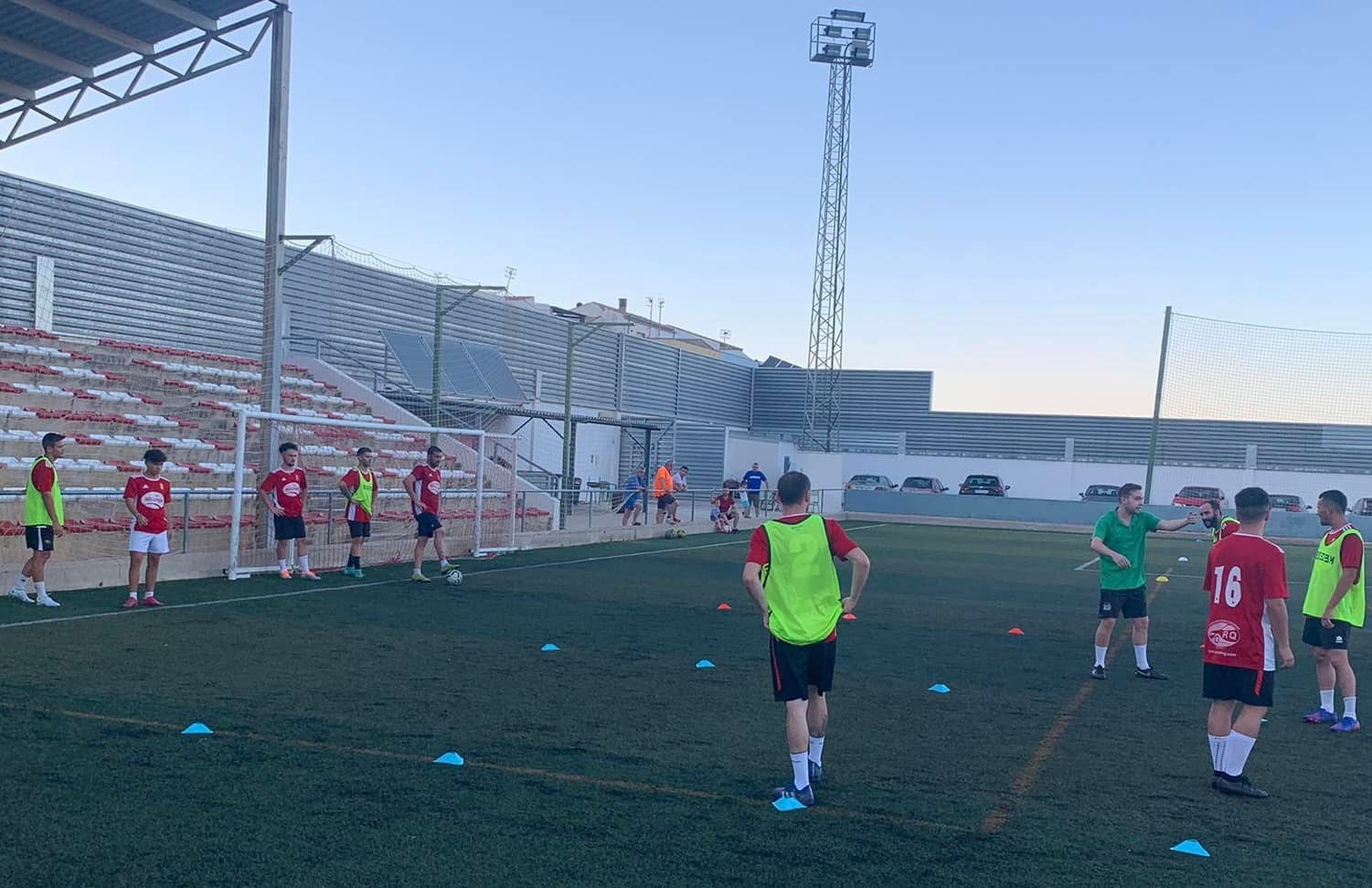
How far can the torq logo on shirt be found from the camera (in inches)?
270

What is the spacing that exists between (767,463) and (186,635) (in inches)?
1520

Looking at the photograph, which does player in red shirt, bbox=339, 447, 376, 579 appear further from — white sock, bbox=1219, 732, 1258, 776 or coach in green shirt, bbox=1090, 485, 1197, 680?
white sock, bbox=1219, 732, 1258, 776

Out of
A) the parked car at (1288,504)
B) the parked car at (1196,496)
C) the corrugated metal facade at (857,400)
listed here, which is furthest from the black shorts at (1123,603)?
the corrugated metal facade at (857,400)

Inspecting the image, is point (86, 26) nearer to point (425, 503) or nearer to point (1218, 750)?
point (425, 503)

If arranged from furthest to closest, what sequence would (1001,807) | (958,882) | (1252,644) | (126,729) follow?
(126,729), (1252,644), (1001,807), (958,882)

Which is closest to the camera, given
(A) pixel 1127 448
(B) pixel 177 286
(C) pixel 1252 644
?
(C) pixel 1252 644

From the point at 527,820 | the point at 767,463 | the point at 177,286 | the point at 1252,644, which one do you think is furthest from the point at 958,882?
the point at 767,463

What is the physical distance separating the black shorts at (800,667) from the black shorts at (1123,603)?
541 cm

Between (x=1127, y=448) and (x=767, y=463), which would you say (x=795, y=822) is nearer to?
(x=767, y=463)

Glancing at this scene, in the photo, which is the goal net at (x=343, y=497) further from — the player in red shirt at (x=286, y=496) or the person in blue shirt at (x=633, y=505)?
the person in blue shirt at (x=633, y=505)

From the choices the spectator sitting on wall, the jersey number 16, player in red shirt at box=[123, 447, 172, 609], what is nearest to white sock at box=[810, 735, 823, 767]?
the jersey number 16

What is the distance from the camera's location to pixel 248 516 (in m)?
16.8

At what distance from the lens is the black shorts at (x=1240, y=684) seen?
6758 mm

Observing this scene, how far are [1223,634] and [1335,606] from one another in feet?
7.40
